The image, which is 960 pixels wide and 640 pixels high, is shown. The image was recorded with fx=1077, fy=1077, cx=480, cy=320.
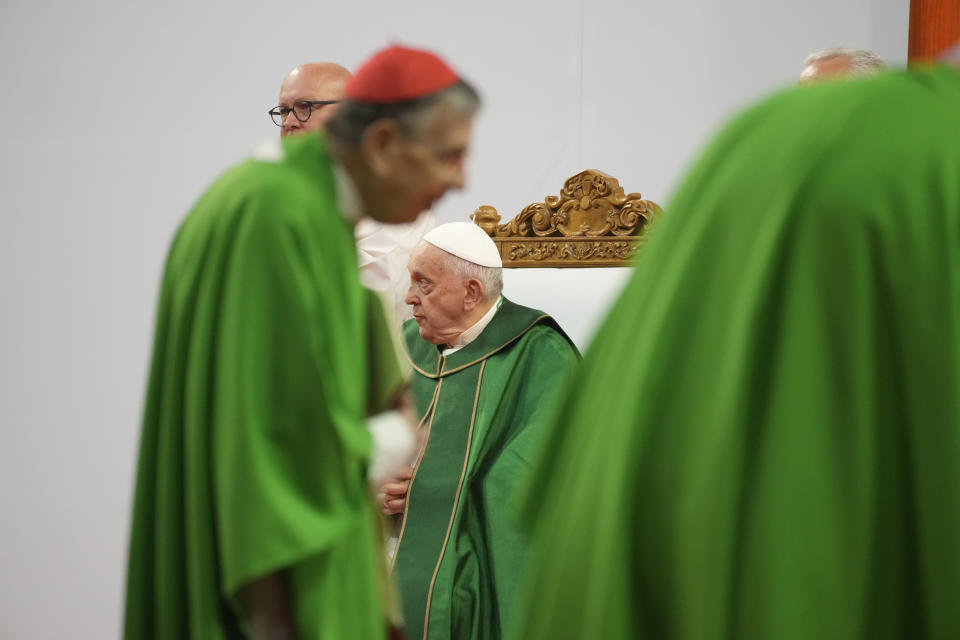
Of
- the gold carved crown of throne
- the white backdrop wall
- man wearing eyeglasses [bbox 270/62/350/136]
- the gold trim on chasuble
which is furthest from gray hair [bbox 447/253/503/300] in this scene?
the white backdrop wall

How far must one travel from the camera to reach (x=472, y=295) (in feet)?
13.7

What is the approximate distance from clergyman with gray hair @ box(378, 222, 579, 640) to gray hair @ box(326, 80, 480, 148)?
6.39 ft

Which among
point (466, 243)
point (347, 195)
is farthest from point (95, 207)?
point (347, 195)

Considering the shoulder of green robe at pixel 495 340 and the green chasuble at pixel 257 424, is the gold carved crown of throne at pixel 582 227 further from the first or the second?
the green chasuble at pixel 257 424

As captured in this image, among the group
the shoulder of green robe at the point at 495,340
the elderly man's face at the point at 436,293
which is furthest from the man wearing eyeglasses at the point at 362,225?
the shoulder of green robe at the point at 495,340

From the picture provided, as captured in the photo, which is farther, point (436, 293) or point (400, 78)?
point (436, 293)

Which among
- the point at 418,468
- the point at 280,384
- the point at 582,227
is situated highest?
the point at 280,384

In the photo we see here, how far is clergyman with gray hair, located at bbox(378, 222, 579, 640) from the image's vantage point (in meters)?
3.55

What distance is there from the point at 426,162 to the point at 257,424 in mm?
495

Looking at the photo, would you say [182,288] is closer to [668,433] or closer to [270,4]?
[668,433]

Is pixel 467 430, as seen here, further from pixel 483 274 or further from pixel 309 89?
pixel 309 89

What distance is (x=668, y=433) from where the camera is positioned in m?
0.96

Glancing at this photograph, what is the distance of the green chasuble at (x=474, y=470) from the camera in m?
3.54

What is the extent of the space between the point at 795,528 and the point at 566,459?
24 cm
